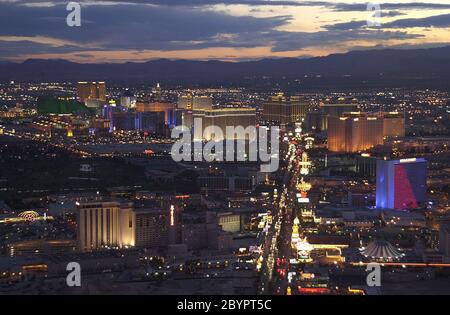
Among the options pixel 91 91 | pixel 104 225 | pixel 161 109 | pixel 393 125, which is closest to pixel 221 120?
pixel 161 109

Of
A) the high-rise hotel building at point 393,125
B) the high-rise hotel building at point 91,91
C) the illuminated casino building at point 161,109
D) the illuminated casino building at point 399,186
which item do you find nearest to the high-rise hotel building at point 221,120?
the illuminated casino building at point 161,109

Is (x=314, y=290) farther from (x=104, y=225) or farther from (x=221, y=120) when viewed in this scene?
(x=221, y=120)

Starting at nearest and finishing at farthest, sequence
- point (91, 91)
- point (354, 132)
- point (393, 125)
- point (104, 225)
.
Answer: point (104, 225) → point (354, 132) → point (393, 125) → point (91, 91)

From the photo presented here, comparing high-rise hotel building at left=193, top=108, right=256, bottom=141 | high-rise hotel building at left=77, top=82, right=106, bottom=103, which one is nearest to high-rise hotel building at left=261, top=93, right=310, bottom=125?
high-rise hotel building at left=193, top=108, right=256, bottom=141

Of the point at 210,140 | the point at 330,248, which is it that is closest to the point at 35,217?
the point at 330,248

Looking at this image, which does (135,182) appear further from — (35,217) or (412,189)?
(412,189)

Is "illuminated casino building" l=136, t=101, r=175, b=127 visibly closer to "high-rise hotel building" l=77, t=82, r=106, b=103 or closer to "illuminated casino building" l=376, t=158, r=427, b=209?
"high-rise hotel building" l=77, t=82, r=106, b=103
